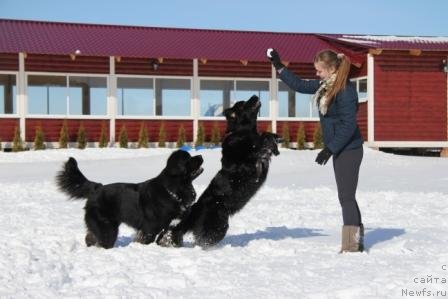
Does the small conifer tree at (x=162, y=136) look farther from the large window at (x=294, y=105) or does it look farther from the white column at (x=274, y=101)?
the large window at (x=294, y=105)

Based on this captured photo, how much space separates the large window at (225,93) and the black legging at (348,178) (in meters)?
16.4

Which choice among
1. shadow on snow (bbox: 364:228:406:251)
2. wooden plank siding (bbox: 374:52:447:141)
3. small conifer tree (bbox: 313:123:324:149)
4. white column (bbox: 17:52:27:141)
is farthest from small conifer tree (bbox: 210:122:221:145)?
shadow on snow (bbox: 364:228:406:251)

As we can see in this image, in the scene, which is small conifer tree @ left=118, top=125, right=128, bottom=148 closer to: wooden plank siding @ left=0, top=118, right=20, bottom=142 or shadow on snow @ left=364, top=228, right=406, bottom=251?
wooden plank siding @ left=0, top=118, right=20, bottom=142

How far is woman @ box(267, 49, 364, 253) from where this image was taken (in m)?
5.27

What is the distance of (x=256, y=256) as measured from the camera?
5238mm

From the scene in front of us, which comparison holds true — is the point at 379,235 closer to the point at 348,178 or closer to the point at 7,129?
the point at 348,178

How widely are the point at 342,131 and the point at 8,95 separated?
17.5 metres

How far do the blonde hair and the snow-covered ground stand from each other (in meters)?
1.45

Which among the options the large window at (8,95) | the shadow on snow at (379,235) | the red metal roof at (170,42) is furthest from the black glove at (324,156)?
the large window at (8,95)

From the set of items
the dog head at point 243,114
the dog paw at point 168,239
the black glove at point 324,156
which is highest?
the dog head at point 243,114

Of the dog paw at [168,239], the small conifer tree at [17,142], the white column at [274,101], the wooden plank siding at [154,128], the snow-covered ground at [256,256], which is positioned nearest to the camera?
the snow-covered ground at [256,256]

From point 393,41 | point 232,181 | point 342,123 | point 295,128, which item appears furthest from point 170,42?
point 342,123

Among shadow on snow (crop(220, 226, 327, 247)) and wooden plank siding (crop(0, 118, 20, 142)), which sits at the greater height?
wooden plank siding (crop(0, 118, 20, 142))

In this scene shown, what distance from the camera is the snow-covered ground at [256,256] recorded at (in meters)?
4.00
